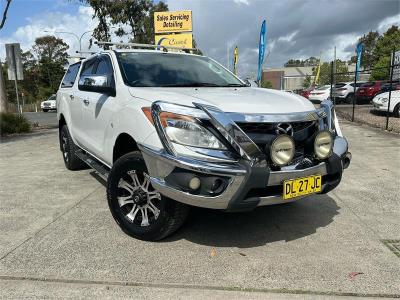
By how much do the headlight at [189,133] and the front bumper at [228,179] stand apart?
0.14 metres

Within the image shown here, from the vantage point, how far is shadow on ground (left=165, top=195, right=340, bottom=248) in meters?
3.92

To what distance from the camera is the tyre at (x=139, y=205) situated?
3.60m

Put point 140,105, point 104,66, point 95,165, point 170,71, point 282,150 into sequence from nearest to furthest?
point 282,150 < point 140,105 < point 170,71 < point 104,66 < point 95,165

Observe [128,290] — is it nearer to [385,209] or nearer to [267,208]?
[267,208]

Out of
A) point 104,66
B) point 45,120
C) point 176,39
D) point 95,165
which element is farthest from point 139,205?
point 45,120

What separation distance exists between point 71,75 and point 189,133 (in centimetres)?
424

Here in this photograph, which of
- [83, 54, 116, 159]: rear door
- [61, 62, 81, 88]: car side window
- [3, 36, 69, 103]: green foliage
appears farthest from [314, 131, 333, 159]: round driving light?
[3, 36, 69, 103]: green foliage

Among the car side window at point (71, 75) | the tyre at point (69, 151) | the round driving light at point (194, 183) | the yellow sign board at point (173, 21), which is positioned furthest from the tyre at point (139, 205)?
the yellow sign board at point (173, 21)

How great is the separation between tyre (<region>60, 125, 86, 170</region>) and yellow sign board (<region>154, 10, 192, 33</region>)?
16.2 metres

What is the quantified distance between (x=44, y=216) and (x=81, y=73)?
7.89 ft

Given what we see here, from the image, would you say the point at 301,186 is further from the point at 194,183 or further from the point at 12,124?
the point at 12,124

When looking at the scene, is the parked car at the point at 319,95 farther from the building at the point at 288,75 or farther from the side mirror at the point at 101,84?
the building at the point at 288,75

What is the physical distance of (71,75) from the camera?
6.84 meters

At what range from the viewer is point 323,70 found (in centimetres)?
6488
